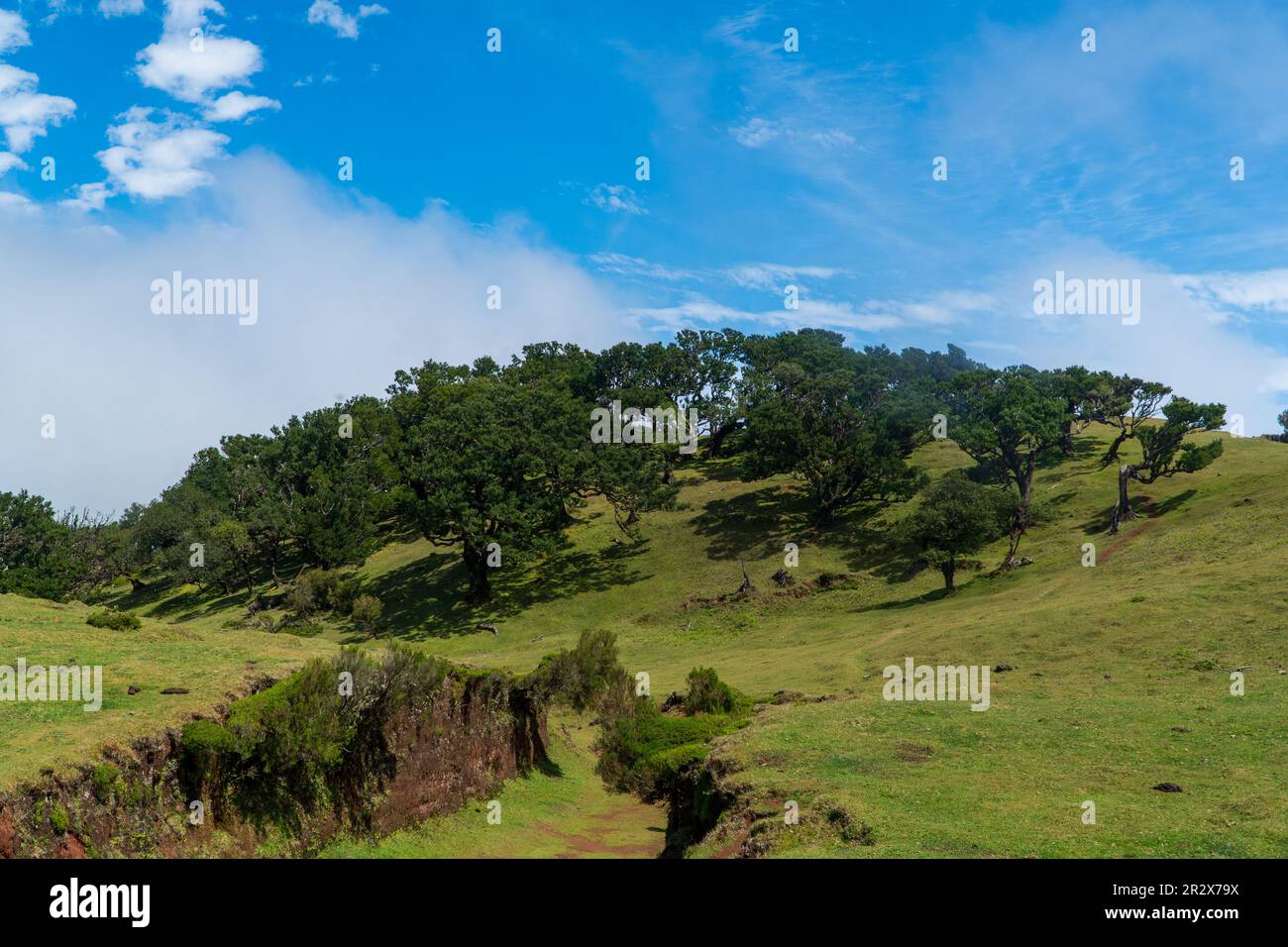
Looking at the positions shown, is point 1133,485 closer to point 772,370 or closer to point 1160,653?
point 772,370

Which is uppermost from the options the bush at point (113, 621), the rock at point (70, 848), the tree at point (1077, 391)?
the tree at point (1077, 391)

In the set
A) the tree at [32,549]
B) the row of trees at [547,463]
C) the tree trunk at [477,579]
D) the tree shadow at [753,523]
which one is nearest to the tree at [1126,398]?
the row of trees at [547,463]

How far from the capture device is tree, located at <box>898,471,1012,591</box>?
6800cm

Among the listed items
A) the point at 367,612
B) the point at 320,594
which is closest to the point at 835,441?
the point at 367,612

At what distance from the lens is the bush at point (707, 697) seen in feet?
133

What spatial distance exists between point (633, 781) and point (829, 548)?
171ft

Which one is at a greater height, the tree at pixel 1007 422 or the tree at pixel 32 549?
the tree at pixel 1007 422

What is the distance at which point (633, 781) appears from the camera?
36594mm

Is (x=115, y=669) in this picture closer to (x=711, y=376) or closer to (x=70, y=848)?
(x=70, y=848)

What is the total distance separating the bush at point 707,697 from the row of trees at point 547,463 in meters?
39.8

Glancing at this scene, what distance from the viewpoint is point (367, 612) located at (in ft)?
251

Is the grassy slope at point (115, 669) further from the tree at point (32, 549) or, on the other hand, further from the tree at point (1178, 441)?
the tree at point (1178, 441)

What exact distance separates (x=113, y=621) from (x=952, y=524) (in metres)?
56.6
